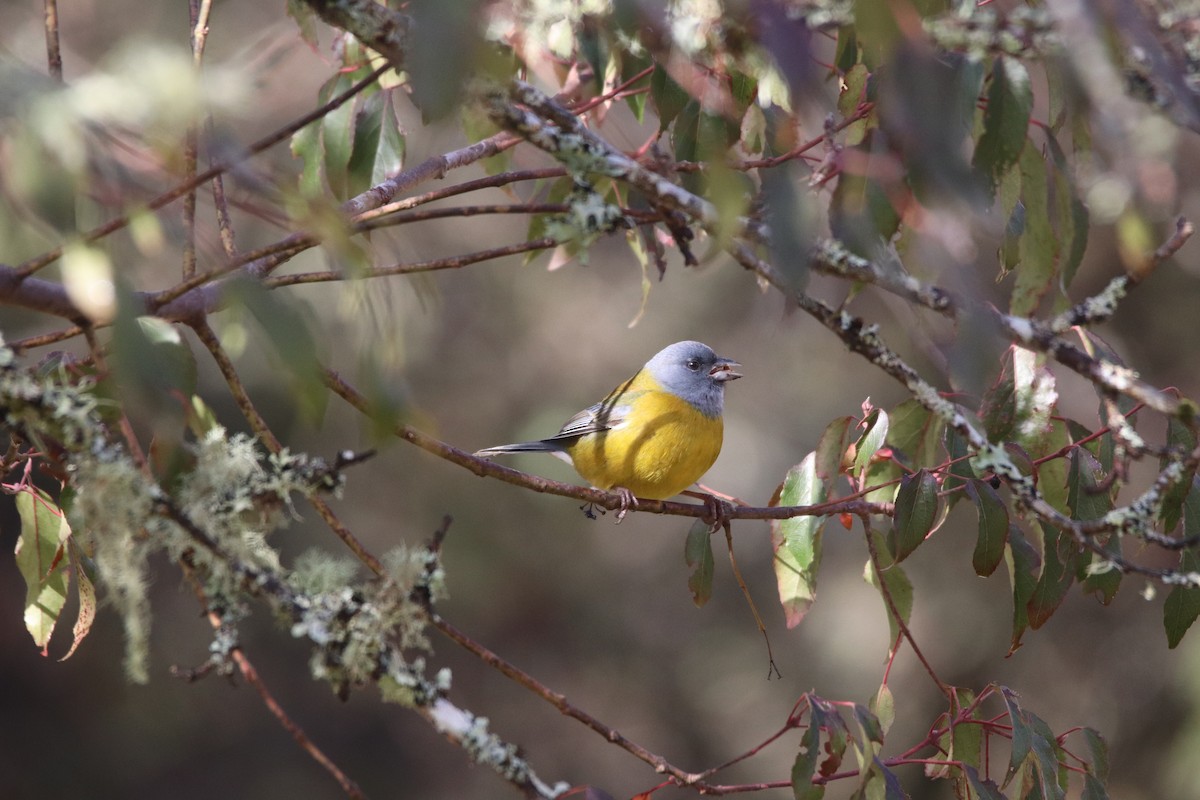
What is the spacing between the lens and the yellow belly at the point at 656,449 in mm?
4277

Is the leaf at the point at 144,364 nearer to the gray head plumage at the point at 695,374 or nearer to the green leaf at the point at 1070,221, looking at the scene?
the green leaf at the point at 1070,221

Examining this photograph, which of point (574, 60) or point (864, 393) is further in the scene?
point (864, 393)

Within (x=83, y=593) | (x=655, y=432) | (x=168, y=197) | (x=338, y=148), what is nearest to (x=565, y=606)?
(x=655, y=432)

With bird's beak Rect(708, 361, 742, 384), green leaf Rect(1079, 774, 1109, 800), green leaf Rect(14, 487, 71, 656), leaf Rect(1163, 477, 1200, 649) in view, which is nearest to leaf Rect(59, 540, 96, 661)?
green leaf Rect(14, 487, 71, 656)

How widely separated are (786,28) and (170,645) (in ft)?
29.4

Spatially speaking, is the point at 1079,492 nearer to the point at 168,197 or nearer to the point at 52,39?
the point at 168,197

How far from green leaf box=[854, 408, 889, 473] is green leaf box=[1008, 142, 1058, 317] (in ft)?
2.59

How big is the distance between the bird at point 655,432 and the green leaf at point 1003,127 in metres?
2.39

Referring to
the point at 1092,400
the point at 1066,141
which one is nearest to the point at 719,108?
the point at 1066,141

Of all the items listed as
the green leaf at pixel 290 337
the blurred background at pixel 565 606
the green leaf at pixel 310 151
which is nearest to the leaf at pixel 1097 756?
the green leaf at pixel 290 337

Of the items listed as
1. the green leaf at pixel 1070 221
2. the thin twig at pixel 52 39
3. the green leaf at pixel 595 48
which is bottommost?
the green leaf at pixel 1070 221

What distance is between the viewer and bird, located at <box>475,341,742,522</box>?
4297mm

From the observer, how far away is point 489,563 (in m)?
9.72

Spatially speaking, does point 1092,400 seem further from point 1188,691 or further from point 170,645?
point 170,645
